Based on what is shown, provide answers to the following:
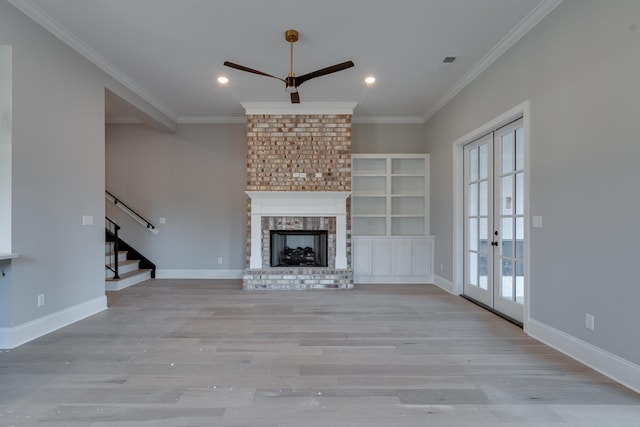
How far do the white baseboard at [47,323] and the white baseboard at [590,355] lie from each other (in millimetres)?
4728

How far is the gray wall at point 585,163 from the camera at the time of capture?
201 cm

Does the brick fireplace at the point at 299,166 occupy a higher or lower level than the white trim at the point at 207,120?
lower

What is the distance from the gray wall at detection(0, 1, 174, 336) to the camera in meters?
2.67

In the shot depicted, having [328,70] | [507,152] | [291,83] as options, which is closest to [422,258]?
[507,152]

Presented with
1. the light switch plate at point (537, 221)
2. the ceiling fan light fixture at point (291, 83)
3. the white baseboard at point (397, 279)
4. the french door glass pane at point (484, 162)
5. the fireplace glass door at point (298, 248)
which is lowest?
the white baseboard at point (397, 279)

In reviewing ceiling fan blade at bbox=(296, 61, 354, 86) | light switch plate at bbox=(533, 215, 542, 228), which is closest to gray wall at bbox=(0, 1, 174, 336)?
ceiling fan blade at bbox=(296, 61, 354, 86)

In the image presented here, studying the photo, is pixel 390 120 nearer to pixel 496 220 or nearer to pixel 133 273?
pixel 496 220

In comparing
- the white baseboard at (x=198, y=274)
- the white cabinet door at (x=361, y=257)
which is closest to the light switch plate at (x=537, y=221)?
the white cabinet door at (x=361, y=257)

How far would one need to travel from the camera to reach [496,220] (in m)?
3.66

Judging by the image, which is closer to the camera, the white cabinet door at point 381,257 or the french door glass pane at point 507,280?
the french door glass pane at point 507,280

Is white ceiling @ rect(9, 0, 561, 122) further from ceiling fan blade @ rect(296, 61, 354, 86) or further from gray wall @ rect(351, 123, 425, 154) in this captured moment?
gray wall @ rect(351, 123, 425, 154)

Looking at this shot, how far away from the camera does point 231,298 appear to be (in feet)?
14.0

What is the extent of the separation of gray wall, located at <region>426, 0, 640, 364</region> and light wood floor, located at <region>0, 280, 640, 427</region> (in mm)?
474

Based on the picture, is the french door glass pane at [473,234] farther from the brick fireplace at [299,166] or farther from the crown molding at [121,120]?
the crown molding at [121,120]
